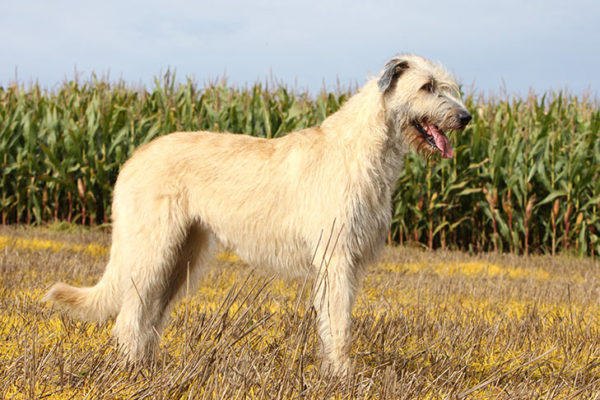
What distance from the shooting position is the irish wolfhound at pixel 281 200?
384 centimetres

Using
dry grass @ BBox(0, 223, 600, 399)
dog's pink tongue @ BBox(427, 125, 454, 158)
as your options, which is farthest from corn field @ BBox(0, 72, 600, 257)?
dog's pink tongue @ BBox(427, 125, 454, 158)

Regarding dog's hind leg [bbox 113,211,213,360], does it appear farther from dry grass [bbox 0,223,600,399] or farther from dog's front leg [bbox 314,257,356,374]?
dog's front leg [bbox 314,257,356,374]

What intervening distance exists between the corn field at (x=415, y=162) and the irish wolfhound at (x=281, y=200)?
6.21 metres

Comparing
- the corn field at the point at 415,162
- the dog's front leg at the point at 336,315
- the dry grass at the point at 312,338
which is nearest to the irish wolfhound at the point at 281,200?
the dog's front leg at the point at 336,315

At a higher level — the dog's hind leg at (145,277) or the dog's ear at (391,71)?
the dog's ear at (391,71)

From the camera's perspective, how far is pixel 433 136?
4000 millimetres

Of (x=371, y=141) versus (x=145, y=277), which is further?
(x=145, y=277)

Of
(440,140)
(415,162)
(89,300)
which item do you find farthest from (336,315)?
(415,162)

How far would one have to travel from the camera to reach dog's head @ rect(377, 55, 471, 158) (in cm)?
392

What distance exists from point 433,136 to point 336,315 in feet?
4.30

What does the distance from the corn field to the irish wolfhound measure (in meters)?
6.21

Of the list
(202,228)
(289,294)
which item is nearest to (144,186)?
(202,228)

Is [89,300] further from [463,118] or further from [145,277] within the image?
[463,118]

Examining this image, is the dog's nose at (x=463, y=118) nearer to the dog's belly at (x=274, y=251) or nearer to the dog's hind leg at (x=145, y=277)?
the dog's belly at (x=274, y=251)
